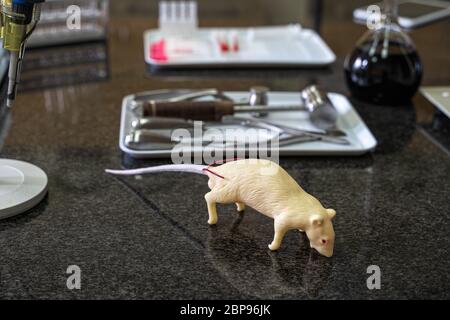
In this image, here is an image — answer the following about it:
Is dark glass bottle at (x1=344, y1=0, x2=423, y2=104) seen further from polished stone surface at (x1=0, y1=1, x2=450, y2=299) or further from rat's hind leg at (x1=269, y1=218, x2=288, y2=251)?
rat's hind leg at (x1=269, y1=218, x2=288, y2=251)

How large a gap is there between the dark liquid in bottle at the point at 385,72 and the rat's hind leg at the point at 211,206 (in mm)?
526

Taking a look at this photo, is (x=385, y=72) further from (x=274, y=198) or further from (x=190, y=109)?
(x=274, y=198)

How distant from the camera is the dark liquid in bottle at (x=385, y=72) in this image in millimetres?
1219

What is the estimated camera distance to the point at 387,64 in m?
1.22

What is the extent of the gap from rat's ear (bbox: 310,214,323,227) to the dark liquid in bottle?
54 cm

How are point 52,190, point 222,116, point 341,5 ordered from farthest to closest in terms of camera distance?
point 341,5 < point 222,116 < point 52,190

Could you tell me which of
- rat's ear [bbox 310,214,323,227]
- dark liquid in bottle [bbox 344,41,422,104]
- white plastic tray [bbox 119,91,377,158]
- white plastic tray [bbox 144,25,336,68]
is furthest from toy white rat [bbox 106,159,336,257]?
white plastic tray [bbox 144,25,336,68]

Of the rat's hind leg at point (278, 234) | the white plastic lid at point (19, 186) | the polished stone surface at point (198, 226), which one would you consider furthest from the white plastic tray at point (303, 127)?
the rat's hind leg at point (278, 234)
